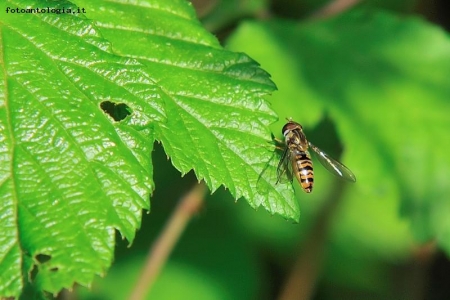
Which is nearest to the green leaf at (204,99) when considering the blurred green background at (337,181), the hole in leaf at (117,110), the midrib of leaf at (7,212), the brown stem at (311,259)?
the hole in leaf at (117,110)

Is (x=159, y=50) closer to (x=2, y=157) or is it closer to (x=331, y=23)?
(x=2, y=157)

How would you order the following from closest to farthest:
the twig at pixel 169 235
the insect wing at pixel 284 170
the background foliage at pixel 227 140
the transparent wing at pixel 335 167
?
the background foliage at pixel 227 140 < the insect wing at pixel 284 170 < the transparent wing at pixel 335 167 < the twig at pixel 169 235

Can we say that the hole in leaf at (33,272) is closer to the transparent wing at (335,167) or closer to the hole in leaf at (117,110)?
the hole in leaf at (117,110)

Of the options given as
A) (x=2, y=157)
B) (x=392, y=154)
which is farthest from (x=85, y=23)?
(x=392, y=154)

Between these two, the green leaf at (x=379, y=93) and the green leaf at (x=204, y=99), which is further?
the green leaf at (x=379, y=93)

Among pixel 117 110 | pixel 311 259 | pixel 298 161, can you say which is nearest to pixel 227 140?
pixel 117 110

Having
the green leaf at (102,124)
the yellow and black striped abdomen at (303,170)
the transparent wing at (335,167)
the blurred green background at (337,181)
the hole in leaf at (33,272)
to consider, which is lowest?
the hole in leaf at (33,272)

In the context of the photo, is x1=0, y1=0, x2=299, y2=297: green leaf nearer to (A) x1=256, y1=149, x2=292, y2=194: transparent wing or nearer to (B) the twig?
(A) x1=256, y1=149, x2=292, y2=194: transparent wing

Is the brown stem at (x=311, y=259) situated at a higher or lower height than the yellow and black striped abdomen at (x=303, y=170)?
higher
